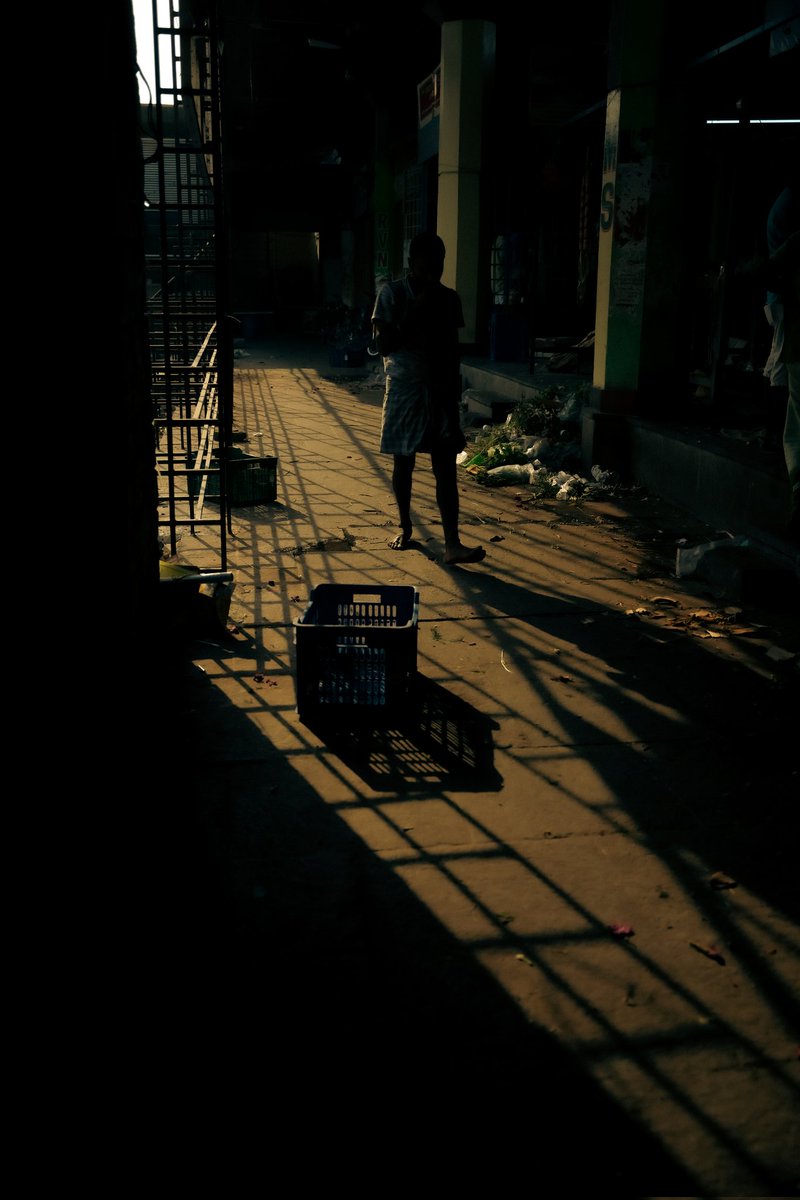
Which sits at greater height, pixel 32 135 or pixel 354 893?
pixel 32 135

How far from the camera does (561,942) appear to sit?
9.75 feet

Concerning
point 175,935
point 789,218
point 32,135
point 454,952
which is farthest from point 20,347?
point 789,218

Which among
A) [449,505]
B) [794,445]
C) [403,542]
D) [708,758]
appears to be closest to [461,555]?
[449,505]

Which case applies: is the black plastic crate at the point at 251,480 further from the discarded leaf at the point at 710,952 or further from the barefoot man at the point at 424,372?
the discarded leaf at the point at 710,952

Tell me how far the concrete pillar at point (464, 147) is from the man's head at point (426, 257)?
929 centimetres

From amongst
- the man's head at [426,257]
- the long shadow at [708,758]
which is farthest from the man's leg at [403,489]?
the long shadow at [708,758]

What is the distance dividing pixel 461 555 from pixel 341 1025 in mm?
4381

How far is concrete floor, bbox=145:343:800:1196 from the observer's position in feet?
7.59

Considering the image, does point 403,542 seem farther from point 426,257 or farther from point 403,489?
point 426,257

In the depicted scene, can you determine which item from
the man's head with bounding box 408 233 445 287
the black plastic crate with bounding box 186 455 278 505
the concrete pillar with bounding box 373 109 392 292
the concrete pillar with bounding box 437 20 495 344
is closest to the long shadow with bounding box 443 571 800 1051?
the man's head with bounding box 408 233 445 287

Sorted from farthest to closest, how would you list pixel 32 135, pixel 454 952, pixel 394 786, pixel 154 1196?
1. pixel 394 786
2. pixel 454 952
3. pixel 32 135
4. pixel 154 1196

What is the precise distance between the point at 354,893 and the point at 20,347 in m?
1.82

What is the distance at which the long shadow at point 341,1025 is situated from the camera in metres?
2.26

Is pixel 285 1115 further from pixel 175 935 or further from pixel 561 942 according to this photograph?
pixel 561 942
